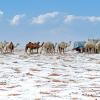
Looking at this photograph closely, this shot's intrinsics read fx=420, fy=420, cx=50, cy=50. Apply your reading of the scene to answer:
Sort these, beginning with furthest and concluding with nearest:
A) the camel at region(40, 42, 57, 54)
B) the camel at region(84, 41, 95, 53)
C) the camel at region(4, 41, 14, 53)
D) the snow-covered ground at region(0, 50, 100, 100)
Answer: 1. the camel at region(84, 41, 95, 53)
2. the camel at region(4, 41, 14, 53)
3. the camel at region(40, 42, 57, 54)
4. the snow-covered ground at region(0, 50, 100, 100)

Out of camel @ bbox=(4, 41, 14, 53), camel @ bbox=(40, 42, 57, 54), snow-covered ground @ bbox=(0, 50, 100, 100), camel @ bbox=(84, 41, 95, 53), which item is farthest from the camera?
camel @ bbox=(84, 41, 95, 53)

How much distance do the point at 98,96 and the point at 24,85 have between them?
341cm

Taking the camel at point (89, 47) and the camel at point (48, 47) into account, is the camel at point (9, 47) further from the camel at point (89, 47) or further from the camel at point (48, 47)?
the camel at point (89, 47)

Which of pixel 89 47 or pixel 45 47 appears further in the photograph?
pixel 89 47

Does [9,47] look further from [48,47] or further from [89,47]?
[89,47]

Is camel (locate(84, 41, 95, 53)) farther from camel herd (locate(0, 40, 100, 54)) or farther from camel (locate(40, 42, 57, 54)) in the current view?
camel (locate(40, 42, 57, 54))

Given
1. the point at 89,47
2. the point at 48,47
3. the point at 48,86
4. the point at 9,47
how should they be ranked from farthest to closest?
the point at 89,47 < the point at 9,47 < the point at 48,47 < the point at 48,86

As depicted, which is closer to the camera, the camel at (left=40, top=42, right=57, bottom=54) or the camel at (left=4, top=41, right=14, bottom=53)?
the camel at (left=40, top=42, right=57, bottom=54)

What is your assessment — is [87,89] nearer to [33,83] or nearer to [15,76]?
[33,83]

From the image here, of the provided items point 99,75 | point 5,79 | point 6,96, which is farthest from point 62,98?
point 99,75

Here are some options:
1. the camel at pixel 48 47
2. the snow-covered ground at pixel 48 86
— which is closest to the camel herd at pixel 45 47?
the camel at pixel 48 47

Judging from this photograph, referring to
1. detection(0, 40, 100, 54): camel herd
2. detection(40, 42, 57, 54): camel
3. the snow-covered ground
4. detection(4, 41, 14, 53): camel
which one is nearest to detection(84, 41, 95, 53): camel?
detection(0, 40, 100, 54): camel herd

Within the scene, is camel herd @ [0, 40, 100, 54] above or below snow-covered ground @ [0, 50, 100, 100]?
above

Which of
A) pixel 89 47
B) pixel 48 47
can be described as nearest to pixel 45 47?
pixel 48 47
